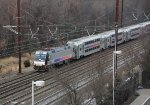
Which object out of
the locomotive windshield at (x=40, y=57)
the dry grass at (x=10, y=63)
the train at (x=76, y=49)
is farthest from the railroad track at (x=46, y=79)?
the dry grass at (x=10, y=63)

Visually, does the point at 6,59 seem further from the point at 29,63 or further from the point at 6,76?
the point at 6,76

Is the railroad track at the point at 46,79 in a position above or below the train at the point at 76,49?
below

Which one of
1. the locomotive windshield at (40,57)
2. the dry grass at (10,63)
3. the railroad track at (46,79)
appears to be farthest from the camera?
the dry grass at (10,63)

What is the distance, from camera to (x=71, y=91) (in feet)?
77.8

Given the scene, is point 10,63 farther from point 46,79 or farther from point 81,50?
point 46,79

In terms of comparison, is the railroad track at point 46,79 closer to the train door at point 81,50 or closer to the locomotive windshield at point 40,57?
the locomotive windshield at point 40,57

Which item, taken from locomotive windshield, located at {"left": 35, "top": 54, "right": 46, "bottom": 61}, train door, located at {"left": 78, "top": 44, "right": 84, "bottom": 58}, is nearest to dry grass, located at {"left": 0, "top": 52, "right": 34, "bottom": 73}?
locomotive windshield, located at {"left": 35, "top": 54, "right": 46, "bottom": 61}

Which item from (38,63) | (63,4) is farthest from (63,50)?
(63,4)

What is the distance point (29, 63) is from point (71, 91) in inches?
936

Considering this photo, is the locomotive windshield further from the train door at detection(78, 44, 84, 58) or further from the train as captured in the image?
the train door at detection(78, 44, 84, 58)

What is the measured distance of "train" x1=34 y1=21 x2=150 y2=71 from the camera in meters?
42.5

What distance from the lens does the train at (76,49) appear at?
42534 mm

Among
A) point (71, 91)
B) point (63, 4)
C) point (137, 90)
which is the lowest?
point (137, 90)

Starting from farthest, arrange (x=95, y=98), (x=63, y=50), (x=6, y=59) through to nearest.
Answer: (x=6, y=59), (x=63, y=50), (x=95, y=98)
